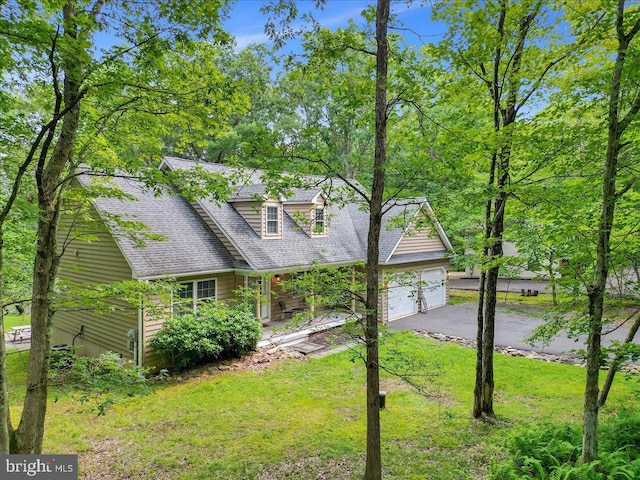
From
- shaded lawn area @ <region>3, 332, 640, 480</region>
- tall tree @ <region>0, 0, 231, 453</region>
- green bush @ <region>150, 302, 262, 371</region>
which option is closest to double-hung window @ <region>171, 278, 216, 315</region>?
green bush @ <region>150, 302, 262, 371</region>

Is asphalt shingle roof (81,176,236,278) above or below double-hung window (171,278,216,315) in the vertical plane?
above

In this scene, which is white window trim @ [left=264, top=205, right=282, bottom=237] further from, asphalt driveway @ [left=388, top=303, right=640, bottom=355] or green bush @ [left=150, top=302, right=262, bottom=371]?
asphalt driveway @ [left=388, top=303, right=640, bottom=355]

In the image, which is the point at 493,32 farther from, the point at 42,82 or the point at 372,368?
the point at 42,82

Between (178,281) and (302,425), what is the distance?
5.93 m

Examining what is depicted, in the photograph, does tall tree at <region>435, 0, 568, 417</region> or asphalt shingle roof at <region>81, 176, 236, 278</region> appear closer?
tall tree at <region>435, 0, 568, 417</region>

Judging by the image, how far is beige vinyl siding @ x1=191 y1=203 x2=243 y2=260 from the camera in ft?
39.7

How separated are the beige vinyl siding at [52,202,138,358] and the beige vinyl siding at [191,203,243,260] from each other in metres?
3.21

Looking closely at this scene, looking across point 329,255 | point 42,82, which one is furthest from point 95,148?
point 329,255

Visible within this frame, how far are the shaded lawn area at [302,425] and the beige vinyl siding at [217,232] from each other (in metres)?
4.11

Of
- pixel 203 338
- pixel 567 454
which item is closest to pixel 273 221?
pixel 203 338

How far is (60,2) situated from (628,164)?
6432 millimetres

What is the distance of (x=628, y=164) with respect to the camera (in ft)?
14.2

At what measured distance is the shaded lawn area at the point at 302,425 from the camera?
5445 mm

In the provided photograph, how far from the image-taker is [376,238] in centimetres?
458
